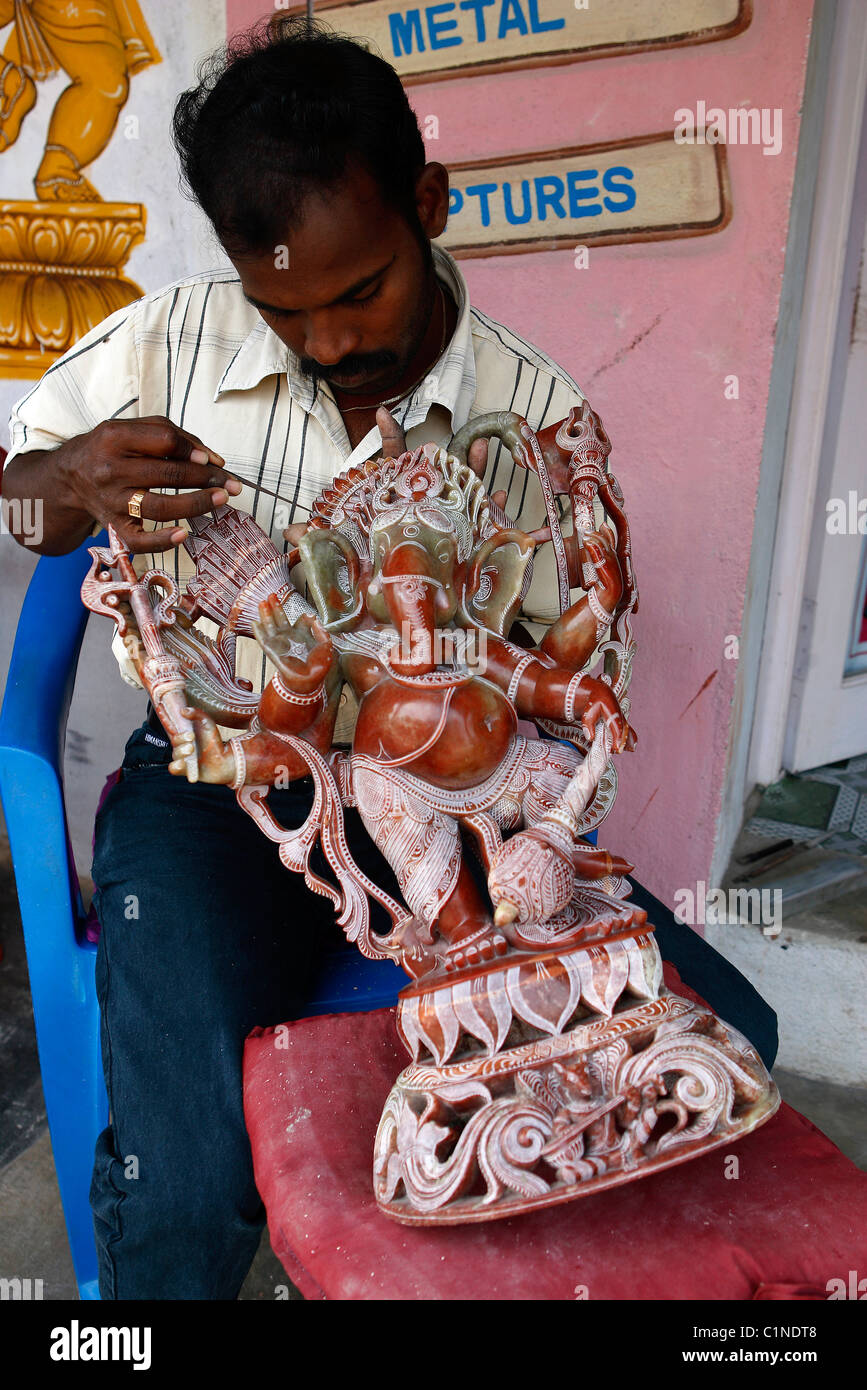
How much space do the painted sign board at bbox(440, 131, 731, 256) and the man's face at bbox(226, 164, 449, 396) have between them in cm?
79

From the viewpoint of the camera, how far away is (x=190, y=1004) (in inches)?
55.6

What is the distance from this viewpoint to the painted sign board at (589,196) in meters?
2.05

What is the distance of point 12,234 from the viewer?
262cm

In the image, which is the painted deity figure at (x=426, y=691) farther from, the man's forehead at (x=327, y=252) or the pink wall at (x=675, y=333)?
the pink wall at (x=675, y=333)

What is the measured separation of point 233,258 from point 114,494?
335mm

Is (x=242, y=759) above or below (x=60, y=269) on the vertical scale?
below

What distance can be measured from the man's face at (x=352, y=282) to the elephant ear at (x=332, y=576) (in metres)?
0.25

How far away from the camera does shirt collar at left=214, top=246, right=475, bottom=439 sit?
5.15 feet

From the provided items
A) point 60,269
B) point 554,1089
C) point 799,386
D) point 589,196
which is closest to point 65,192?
point 60,269

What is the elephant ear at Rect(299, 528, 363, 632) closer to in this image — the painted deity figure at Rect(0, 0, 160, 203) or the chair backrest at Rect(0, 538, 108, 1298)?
the chair backrest at Rect(0, 538, 108, 1298)

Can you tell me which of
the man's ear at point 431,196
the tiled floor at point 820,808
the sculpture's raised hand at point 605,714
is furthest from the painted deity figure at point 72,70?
the tiled floor at point 820,808

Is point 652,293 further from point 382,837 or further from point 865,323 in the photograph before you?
point 382,837

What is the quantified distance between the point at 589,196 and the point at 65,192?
1.30 m

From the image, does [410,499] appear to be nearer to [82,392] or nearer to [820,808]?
[82,392]
